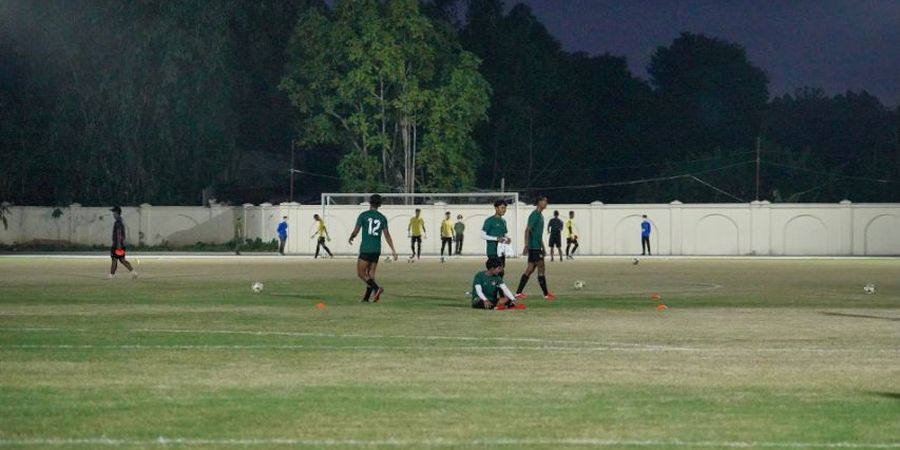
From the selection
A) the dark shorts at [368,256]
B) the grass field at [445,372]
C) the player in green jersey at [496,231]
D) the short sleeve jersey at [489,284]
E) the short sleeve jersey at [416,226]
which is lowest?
the grass field at [445,372]

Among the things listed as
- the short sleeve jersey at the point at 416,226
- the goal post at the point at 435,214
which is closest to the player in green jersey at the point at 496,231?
the short sleeve jersey at the point at 416,226

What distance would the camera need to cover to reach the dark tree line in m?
76.7

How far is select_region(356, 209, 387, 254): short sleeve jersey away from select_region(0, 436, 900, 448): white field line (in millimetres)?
15870

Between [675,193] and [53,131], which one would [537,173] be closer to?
[675,193]

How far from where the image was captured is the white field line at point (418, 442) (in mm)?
9898

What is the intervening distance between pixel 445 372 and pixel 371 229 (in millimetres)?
11892

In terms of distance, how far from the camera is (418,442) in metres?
10.0

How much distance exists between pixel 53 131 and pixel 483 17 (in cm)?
3555

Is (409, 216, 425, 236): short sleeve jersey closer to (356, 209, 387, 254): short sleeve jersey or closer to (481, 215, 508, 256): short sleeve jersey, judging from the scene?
(481, 215, 508, 256): short sleeve jersey

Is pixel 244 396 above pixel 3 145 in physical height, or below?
below

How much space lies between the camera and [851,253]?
67.2 metres

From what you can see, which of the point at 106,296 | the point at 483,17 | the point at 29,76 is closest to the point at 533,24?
the point at 483,17

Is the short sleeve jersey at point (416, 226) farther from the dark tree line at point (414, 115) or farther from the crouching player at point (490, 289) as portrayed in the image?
the crouching player at point (490, 289)

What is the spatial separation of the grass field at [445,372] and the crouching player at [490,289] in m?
0.63
